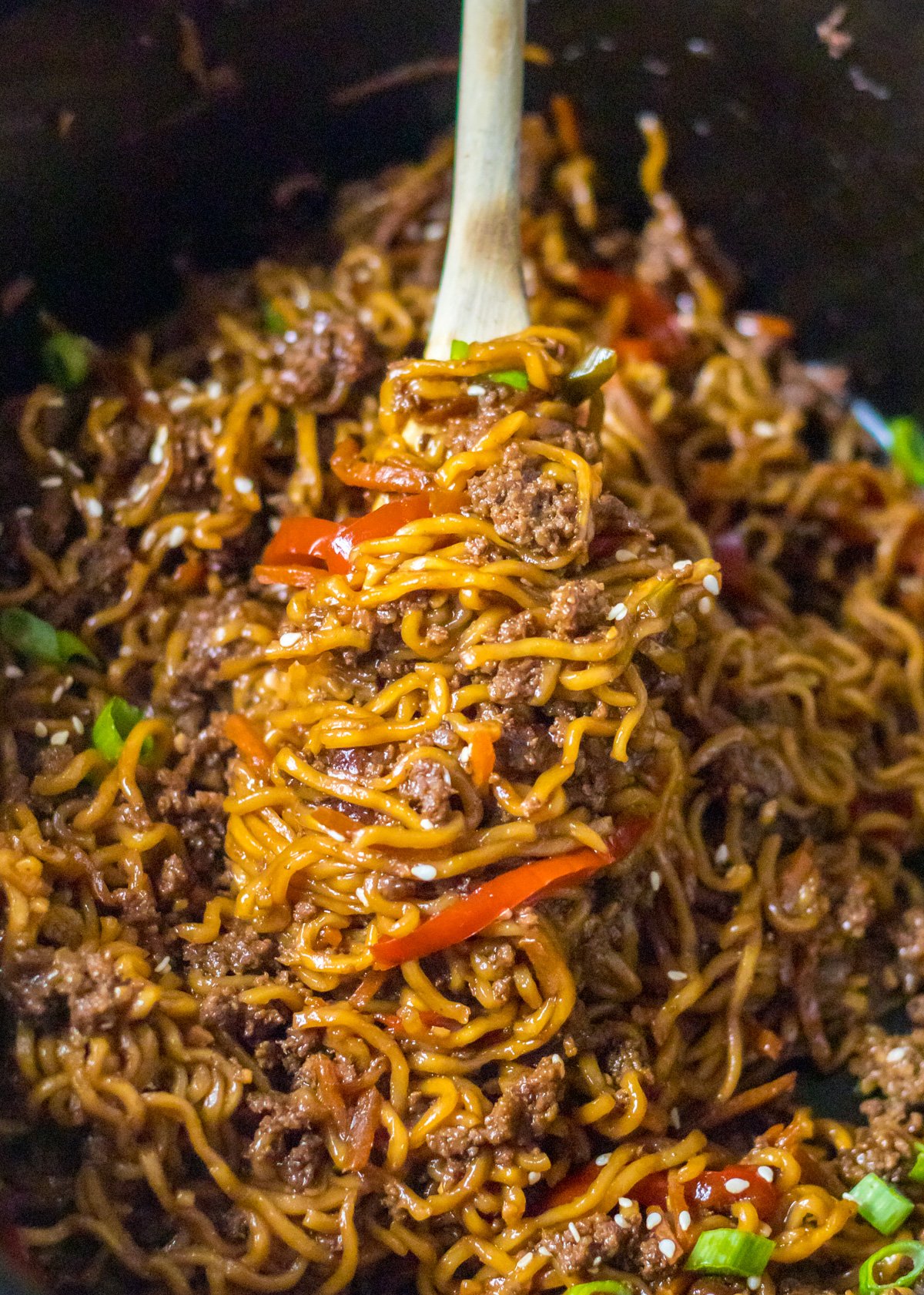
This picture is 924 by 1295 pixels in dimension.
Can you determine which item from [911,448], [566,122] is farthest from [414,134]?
[911,448]

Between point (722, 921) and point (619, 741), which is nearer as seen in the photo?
point (619, 741)

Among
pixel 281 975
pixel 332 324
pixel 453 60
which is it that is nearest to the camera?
pixel 281 975

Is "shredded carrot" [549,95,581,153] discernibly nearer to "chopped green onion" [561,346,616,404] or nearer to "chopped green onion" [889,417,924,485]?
"chopped green onion" [561,346,616,404]

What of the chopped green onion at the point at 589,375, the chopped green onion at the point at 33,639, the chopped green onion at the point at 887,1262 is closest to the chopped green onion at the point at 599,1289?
the chopped green onion at the point at 887,1262

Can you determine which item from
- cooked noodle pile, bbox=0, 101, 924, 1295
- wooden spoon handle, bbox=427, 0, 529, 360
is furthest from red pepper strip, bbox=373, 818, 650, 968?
wooden spoon handle, bbox=427, 0, 529, 360

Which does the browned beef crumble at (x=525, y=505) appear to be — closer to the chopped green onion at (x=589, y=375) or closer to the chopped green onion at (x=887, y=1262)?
the chopped green onion at (x=589, y=375)

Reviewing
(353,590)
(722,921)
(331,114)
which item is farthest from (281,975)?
(331,114)

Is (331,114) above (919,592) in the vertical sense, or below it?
above

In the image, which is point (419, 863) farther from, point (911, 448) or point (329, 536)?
point (911, 448)

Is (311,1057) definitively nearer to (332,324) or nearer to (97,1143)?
(97,1143)
